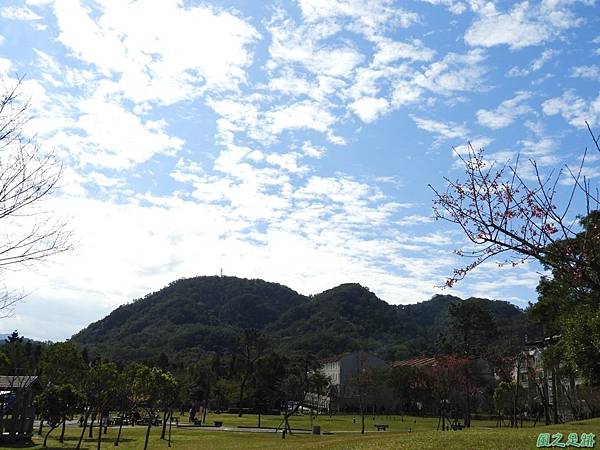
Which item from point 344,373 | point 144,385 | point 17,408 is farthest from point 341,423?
point 17,408

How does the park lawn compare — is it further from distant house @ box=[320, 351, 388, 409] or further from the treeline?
distant house @ box=[320, 351, 388, 409]

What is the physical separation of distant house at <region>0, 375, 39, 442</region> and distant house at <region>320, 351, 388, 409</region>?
168ft

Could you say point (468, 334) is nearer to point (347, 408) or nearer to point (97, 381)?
point (347, 408)

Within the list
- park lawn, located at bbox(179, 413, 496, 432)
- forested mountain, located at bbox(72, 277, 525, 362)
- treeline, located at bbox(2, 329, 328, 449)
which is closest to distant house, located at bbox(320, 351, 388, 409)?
treeline, located at bbox(2, 329, 328, 449)

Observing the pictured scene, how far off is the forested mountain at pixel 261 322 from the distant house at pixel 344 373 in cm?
2622

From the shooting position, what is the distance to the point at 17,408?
3291 cm

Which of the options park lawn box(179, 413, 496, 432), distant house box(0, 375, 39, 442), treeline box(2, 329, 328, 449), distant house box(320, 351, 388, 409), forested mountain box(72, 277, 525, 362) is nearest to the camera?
treeline box(2, 329, 328, 449)

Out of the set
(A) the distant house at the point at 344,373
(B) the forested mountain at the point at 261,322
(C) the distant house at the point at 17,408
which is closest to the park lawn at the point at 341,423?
(A) the distant house at the point at 344,373

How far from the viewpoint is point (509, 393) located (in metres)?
47.8

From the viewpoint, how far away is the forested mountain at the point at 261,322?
429ft

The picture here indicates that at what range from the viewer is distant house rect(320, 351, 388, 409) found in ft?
271

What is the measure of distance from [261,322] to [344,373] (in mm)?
87597

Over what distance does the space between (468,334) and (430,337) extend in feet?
255

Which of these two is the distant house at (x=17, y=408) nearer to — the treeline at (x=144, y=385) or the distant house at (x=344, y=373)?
the treeline at (x=144, y=385)
